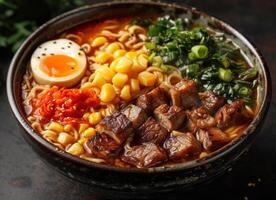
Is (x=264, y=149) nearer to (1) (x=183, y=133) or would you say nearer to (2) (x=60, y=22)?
(1) (x=183, y=133)

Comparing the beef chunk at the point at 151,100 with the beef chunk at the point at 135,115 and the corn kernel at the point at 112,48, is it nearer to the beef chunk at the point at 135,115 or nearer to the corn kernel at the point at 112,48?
the beef chunk at the point at 135,115

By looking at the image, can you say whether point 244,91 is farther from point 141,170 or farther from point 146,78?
point 141,170

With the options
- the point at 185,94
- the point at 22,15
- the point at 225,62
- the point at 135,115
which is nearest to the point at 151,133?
the point at 135,115

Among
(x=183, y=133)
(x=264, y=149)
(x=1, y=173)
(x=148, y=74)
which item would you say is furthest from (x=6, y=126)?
(x=264, y=149)

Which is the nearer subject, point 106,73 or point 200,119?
point 200,119

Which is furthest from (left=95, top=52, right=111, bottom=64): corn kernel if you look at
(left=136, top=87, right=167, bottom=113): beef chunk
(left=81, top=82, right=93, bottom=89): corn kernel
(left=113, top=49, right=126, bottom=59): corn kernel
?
(left=136, top=87, right=167, bottom=113): beef chunk

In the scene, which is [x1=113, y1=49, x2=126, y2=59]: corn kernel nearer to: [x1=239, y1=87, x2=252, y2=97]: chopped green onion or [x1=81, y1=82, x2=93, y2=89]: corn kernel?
[x1=81, y1=82, x2=93, y2=89]: corn kernel
